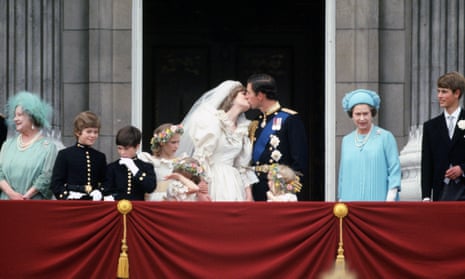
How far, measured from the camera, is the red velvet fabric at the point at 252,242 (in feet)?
39.1

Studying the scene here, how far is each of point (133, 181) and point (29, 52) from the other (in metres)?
3.47

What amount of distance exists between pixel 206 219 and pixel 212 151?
1.76 metres

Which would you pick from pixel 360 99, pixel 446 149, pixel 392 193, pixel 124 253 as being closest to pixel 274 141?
pixel 360 99

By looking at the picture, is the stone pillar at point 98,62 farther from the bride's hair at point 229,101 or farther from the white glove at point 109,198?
the white glove at point 109,198

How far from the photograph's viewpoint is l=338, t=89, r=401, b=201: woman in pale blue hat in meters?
13.2

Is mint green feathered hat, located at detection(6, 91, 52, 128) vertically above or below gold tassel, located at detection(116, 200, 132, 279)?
above

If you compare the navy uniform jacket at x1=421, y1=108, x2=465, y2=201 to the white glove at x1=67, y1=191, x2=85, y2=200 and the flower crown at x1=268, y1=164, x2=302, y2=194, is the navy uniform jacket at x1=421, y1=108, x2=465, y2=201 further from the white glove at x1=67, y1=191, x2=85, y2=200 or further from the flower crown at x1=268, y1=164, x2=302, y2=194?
the white glove at x1=67, y1=191, x2=85, y2=200

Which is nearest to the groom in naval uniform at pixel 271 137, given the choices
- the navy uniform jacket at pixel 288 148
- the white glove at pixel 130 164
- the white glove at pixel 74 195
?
the navy uniform jacket at pixel 288 148

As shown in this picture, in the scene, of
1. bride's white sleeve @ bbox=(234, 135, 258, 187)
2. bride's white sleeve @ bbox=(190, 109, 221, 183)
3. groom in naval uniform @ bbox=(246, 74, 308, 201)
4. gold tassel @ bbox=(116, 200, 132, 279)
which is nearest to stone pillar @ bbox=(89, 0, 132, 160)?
bride's white sleeve @ bbox=(190, 109, 221, 183)

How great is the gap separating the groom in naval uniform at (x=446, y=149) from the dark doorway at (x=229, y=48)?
5.47 m

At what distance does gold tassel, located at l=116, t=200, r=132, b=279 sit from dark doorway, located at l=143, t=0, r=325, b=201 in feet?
21.9

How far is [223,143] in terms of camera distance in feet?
44.8

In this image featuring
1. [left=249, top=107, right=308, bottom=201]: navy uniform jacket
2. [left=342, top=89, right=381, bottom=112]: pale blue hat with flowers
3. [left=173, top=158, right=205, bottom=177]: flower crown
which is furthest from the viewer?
[left=249, top=107, right=308, bottom=201]: navy uniform jacket

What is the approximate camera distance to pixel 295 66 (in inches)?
742
